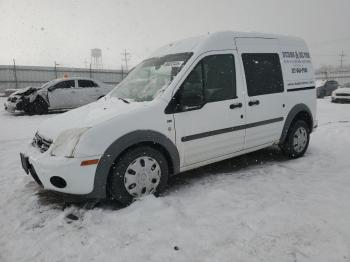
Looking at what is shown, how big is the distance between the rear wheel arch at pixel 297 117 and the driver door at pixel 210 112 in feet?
3.49

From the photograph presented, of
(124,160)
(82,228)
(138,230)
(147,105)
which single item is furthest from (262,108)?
(82,228)

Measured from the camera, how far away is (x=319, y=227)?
293cm

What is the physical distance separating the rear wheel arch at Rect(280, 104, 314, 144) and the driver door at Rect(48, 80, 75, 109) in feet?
32.3

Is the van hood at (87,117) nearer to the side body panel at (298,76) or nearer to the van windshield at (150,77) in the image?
the van windshield at (150,77)

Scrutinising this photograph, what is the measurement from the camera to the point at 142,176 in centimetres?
356

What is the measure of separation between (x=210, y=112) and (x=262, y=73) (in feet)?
4.08

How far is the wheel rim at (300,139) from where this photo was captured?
5.33 m

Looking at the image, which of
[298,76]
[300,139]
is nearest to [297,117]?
[300,139]

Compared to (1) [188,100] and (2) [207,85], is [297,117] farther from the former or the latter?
(1) [188,100]

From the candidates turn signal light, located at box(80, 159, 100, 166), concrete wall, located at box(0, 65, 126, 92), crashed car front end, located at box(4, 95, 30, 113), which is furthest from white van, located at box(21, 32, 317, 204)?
concrete wall, located at box(0, 65, 126, 92)

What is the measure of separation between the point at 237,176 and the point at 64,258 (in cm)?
264

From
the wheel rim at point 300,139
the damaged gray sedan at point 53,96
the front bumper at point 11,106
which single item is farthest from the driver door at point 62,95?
the wheel rim at point 300,139

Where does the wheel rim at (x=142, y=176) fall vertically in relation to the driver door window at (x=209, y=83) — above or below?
below

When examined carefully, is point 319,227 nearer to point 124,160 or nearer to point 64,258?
point 124,160
